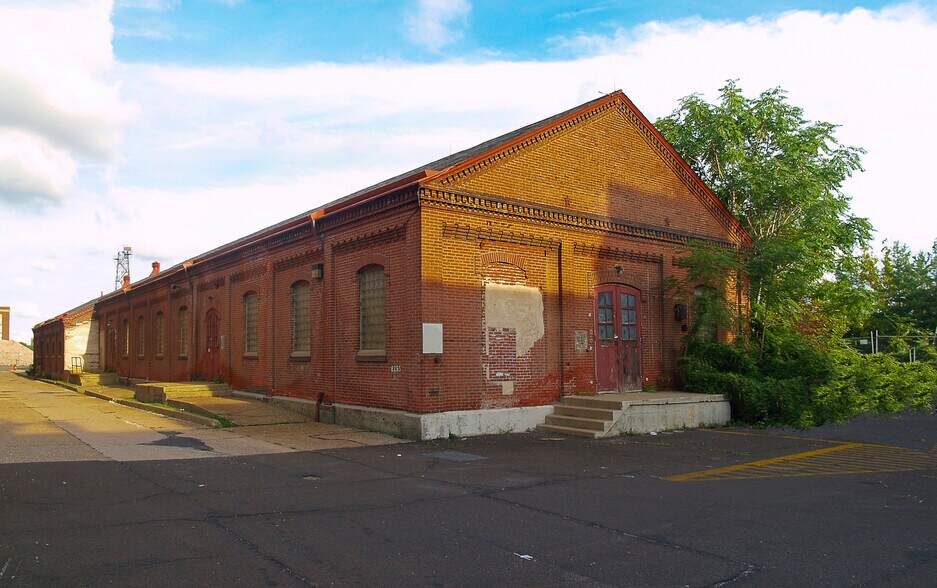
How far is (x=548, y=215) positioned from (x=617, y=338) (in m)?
A: 3.53

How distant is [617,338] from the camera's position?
16578 millimetres

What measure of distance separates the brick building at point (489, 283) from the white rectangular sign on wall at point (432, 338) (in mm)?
38

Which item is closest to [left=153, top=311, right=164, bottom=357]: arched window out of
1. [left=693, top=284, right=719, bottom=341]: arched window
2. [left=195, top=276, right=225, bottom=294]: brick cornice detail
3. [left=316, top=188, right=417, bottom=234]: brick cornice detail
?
[left=195, top=276, right=225, bottom=294]: brick cornice detail

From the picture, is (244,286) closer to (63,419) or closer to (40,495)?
(63,419)

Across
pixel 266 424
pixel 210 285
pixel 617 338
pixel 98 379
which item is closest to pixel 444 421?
pixel 266 424

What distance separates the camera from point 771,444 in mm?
12875

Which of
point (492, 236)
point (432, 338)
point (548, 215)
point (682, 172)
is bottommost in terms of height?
point (432, 338)

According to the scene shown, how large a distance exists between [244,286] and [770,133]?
16.6 meters

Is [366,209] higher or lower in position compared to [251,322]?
higher

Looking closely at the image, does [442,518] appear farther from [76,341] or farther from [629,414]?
[76,341]

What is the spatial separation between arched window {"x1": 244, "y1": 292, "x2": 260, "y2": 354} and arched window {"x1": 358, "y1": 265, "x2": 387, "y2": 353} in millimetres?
5687

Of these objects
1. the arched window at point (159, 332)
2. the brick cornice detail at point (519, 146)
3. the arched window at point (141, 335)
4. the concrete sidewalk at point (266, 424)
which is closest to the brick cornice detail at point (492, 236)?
the brick cornice detail at point (519, 146)

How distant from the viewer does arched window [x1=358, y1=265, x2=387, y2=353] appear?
14.5 meters

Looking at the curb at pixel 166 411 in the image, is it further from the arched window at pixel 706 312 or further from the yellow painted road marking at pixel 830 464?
the arched window at pixel 706 312
